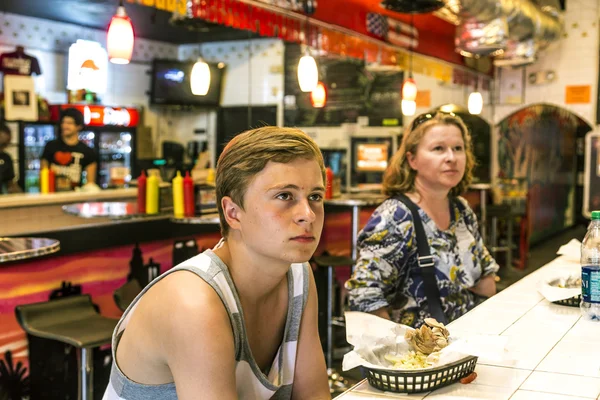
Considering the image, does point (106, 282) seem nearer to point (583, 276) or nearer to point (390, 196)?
point (390, 196)

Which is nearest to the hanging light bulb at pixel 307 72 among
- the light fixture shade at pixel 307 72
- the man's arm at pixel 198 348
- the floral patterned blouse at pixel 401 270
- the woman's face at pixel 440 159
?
the light fixture shade at pixel 307 72

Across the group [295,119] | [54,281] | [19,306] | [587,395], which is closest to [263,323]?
[587,395]

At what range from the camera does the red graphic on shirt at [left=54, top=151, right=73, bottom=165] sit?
7.36m

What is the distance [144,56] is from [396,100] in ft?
13.1

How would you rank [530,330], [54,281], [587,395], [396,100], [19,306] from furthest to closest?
1. [396,100]
2. [54,281]
3. [19,306]
4. [530,330]
5. [587,395]

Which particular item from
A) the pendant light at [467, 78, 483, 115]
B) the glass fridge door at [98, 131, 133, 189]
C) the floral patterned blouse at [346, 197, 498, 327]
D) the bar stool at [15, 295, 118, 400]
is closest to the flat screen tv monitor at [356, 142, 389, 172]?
the pendant light at [467, 78, 483, 115]

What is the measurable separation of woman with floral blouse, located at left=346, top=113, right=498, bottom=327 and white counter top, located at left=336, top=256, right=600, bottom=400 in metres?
0.22

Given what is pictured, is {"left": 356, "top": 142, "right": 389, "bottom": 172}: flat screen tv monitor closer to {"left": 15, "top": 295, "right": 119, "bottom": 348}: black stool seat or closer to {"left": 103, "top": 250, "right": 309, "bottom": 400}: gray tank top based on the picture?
{"left": 15, "top": 295, "right": 119, "bottom": 348}: black stool seat

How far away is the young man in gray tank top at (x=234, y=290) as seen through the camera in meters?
1.37

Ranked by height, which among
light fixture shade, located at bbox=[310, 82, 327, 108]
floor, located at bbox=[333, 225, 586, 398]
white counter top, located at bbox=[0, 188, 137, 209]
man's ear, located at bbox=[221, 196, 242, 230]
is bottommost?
floor, located at bbox=[333, 225, 586, 398]

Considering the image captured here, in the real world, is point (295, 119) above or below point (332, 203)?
above

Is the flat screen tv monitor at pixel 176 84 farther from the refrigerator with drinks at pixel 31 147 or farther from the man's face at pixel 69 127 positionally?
the man's face at pixel 69 127

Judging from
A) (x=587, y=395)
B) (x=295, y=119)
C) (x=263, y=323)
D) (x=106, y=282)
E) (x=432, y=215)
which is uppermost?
(x=295, y=119)

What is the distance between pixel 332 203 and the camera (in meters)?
5.80
